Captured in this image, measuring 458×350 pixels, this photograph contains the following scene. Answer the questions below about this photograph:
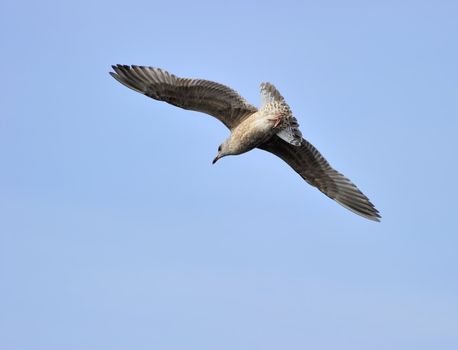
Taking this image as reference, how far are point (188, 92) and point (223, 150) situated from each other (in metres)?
2.13

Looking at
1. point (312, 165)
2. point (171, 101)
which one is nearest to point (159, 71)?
point (171, 101)

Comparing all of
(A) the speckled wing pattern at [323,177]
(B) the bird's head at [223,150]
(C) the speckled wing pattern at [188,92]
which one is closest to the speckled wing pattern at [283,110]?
(C) the speckled wing pattern at [188,92]

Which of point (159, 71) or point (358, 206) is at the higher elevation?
point (159, 71)

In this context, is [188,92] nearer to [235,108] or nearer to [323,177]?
[235,108]

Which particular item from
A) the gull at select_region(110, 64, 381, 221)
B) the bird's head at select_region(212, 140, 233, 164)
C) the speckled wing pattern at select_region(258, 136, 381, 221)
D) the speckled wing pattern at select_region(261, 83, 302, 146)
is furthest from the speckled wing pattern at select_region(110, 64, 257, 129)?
the speckled wing pattern at select_region(258, 136, 381, 221)

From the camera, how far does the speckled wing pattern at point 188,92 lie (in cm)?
2539

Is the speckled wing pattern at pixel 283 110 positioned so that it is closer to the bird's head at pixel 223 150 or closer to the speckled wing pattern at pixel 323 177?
the speckled wing pattern at pixel 323 177

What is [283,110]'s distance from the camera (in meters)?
25.1

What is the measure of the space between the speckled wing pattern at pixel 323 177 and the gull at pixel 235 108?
1.2 inches

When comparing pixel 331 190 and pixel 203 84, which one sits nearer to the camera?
pixel 203 84

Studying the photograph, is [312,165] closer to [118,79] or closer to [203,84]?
[203,84]

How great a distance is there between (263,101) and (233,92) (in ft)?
2.58

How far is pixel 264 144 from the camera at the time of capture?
26.9 meters

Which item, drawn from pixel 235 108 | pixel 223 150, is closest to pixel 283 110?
pixel 235 108
